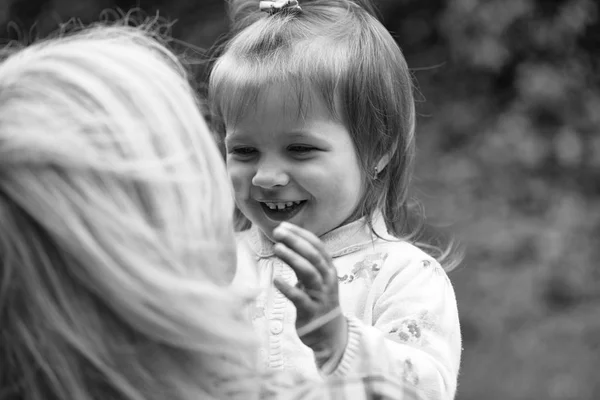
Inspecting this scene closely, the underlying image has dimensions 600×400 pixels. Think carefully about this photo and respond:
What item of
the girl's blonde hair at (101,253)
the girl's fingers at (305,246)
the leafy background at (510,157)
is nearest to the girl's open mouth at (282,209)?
the girl's fingers at (305,246)

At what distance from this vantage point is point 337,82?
1977mm

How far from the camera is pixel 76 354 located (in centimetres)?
98

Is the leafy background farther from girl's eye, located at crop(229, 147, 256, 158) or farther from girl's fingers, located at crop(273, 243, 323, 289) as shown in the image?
girl's fingers, located at crop(273, 243, 323, 289)

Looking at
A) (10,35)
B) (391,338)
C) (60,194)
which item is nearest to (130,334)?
(60,194)

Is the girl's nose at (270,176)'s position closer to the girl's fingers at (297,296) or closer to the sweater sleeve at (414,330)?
the sweater sleeve at (414,330)

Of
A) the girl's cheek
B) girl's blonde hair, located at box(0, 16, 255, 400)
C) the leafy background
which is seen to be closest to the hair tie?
the girl's cheek

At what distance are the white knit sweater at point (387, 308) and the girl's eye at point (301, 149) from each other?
0.62 ft

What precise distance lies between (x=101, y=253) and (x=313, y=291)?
48 centimetres

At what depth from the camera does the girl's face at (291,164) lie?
1894 millimetres

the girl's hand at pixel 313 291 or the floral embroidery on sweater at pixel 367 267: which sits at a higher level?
the girl's hand at pixel 313 291

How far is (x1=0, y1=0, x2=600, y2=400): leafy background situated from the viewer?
15.0ft

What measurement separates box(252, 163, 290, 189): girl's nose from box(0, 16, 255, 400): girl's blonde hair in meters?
0.84

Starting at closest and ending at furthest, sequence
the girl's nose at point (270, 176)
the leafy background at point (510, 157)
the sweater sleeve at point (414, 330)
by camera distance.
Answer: the sweater sleeve at point (414, 330)
the girl's nose at point (270, 176)
the leafy background at point (510, 157)

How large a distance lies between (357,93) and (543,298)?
3129mm
